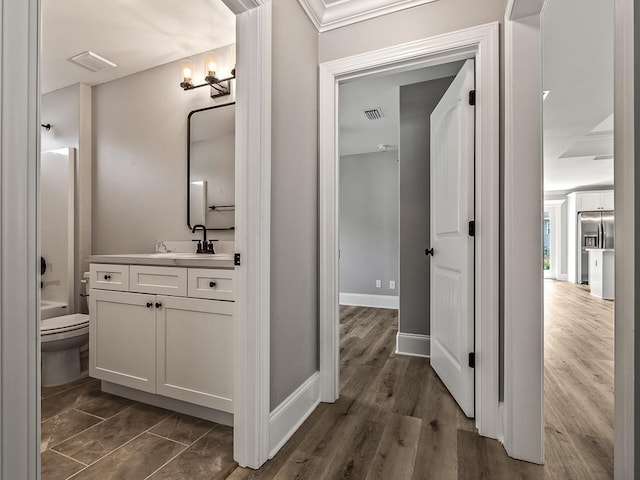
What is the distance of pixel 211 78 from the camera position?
2428 mm

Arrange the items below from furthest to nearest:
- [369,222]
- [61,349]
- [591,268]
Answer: [591,268]
[369,222]
[61,349]

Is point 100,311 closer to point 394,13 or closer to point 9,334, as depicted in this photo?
point 9,334

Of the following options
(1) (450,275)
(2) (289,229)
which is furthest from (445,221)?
(2) (289,229)

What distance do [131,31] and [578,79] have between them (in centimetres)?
359

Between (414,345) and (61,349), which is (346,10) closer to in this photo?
(414,345)

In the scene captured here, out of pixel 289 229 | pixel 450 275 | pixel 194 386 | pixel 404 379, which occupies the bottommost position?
pixel 404 379

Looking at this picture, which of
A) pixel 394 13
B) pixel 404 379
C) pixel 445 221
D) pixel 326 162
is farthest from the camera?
pixel 404 379

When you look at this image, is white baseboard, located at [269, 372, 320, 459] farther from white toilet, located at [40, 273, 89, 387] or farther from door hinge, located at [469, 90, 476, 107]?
door hinge, located at [469, 90, 476, 107]

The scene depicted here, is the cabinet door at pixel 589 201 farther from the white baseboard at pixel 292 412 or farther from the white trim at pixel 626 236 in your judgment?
the white trim at pixel 626 236

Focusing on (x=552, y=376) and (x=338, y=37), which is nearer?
(x=338, y=37)

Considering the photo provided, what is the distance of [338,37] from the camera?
2.04 metres

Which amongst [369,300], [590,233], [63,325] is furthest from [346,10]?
[590,233]

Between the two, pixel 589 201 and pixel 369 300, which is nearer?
pixel 369 300

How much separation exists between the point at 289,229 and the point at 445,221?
1064mm
